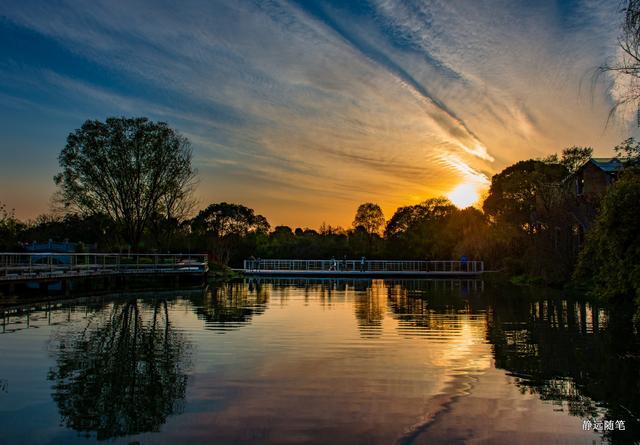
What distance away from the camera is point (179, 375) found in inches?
378

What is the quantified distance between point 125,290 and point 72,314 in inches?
509

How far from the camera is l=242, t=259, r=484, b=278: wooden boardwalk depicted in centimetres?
4994

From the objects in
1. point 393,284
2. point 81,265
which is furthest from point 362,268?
point 81,265

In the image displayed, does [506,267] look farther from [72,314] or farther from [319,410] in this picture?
[319,410]

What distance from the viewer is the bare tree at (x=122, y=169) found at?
40.9 meters

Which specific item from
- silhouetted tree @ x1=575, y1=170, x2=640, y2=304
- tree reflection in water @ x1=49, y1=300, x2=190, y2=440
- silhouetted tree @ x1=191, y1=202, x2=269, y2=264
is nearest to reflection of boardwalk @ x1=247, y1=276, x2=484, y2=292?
silhouetted tree @ x1=575, y1=170, x2=640, y2=304

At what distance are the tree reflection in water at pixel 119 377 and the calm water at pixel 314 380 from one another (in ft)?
0.12

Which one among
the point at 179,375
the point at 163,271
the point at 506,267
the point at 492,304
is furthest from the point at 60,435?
the point at 506,267

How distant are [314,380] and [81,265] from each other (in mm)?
23188

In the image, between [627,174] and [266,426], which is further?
[627,174]

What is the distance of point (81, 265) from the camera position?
29.0 m

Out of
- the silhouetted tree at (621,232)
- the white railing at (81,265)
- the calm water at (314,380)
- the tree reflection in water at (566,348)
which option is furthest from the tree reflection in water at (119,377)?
the silhouetted tree at (621,232)

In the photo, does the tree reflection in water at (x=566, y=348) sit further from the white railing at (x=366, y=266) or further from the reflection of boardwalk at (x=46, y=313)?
the white railing at (x=366, y=266)
